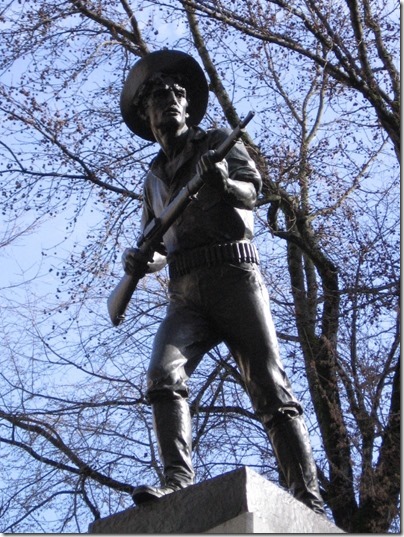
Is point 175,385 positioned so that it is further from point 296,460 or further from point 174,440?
point 296,460

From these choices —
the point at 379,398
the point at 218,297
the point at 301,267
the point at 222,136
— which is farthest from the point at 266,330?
the point at 301,267

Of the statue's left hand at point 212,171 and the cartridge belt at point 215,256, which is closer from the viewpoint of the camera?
the statue's left hand at point 212,171

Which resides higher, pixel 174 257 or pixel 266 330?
pixel 174 257

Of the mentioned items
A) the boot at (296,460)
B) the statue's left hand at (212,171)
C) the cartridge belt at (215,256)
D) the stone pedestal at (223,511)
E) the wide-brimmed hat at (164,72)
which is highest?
the wide-brimmed hat at (164,72)

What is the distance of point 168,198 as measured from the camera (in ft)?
21.0

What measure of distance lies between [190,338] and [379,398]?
609 cm

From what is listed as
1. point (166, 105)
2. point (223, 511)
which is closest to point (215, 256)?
point (166, 105)

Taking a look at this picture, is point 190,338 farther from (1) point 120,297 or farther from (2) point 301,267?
(2) point 301,267

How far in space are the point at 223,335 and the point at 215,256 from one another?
1.26 feet

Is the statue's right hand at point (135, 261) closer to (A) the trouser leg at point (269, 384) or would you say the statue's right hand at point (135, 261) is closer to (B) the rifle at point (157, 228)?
(B) the rifle at point (157, 228)

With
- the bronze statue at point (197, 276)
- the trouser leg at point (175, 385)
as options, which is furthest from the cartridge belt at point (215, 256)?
the trouser leg at point (175, 385)

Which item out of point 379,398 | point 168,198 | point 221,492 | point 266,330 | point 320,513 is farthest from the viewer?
point 379,398

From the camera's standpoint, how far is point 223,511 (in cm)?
515

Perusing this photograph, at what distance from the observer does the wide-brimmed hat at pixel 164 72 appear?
6633 mm
